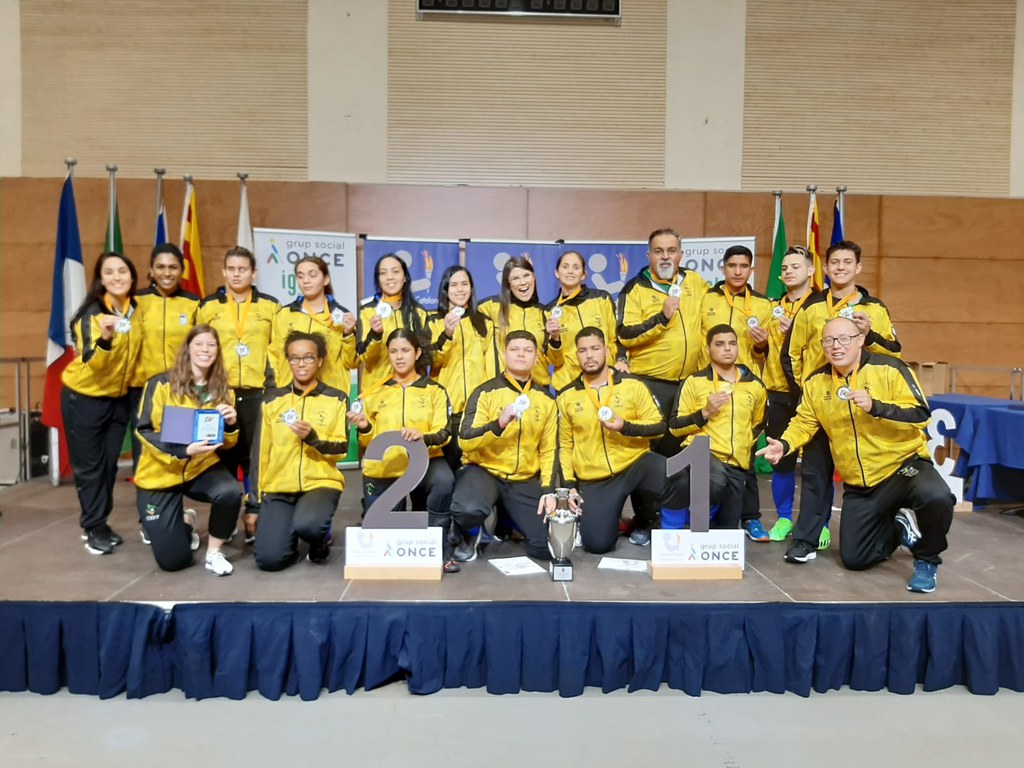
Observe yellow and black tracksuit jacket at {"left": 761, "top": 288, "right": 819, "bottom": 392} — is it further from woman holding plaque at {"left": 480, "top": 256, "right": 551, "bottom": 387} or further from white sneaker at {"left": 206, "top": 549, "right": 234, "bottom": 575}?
white sneaker at {"left": 206, "top": 549, "right": 234, "bottom": 575}

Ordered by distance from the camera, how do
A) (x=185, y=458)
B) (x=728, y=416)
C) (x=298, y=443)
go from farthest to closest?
(x=728, y=416), (x=298, y=443), (x=185, y=458)

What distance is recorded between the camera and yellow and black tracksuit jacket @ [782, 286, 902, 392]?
13.7ft

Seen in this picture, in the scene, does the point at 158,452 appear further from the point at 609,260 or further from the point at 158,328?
the point at 609,260

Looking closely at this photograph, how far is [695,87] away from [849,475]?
563 centimetres

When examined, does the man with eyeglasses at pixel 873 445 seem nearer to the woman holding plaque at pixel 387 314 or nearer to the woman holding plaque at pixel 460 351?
the woman holding plaque at pixel 460 351

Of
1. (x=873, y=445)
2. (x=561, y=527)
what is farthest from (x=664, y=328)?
(x=561, y=527)

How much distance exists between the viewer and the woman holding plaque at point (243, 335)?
4207 mm

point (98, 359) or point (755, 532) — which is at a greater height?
point (98, 359)

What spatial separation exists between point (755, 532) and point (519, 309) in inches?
79.2

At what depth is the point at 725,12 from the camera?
7.95 meters

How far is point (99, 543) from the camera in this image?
400 centimetres

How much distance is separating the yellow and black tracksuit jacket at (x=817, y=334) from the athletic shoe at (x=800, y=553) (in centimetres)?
103

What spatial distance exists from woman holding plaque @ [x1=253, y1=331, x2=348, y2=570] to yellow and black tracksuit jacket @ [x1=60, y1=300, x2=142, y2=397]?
887mm

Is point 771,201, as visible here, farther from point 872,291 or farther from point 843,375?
point 843,375
